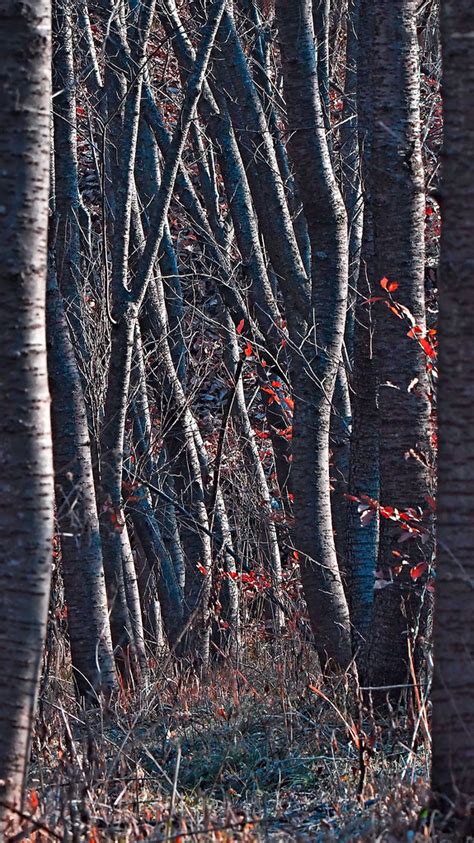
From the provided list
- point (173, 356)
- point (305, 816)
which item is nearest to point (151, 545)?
point (173, 356)

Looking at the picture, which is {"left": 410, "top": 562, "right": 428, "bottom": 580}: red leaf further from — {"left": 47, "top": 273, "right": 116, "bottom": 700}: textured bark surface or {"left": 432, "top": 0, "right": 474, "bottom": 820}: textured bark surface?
{"left": 47, "top": 273, "right": 116, "bottom": 700}: textured bark surface

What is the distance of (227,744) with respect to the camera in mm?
5168

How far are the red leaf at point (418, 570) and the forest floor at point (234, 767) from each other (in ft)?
2.28

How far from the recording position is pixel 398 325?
562 cm

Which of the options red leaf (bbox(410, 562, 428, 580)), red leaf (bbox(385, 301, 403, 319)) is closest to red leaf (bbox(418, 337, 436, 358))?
red leaf (bbox(385, 301, 403, 319))

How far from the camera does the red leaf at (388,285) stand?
5.45m

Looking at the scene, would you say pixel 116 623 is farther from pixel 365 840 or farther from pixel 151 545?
pixel 365 840

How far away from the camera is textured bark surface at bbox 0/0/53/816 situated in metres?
3.51

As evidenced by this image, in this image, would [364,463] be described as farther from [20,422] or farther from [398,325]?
[20,422]

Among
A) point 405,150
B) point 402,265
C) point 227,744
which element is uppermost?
point 405,150

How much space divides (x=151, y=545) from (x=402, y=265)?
476 cm

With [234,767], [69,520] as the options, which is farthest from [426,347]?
[69,520]

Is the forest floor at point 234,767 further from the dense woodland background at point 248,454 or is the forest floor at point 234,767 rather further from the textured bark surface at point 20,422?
the textured bark surface at point 20,422

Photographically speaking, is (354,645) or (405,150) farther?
(354,645)
